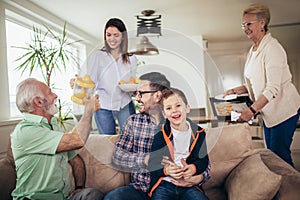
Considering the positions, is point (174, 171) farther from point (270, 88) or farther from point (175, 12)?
point (175, 12)

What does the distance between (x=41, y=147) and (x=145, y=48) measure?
73 centimetres

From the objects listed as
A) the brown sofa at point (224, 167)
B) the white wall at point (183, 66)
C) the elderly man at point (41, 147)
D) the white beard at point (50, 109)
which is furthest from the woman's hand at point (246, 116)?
the white beard at point (50, 109)

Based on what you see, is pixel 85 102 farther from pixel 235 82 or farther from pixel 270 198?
pixel 235 82

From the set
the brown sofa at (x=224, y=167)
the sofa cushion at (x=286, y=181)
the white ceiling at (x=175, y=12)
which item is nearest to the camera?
the sofa cushion at (x=286, y=181)

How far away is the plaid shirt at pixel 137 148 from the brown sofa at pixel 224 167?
75 mm

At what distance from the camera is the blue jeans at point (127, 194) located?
1467 mm

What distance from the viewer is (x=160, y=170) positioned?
1.46m

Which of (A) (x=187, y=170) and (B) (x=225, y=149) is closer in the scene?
(A) (x=187, y=170)

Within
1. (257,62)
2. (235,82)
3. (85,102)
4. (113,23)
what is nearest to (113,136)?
(85,102)

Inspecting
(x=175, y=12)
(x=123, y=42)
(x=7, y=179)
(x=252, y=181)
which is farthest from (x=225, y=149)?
(x=175, y=12)

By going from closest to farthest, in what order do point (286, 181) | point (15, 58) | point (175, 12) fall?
point (286, 181) → point (15, 58) → point (175, 12)

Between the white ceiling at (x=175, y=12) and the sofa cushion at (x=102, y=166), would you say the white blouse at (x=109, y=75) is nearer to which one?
the sofa cushion at (x=102, y=166)

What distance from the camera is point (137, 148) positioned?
1556 millimetres

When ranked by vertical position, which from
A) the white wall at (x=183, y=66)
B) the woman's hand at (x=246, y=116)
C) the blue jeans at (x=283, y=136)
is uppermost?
the white wall at (x=183, y=66)
